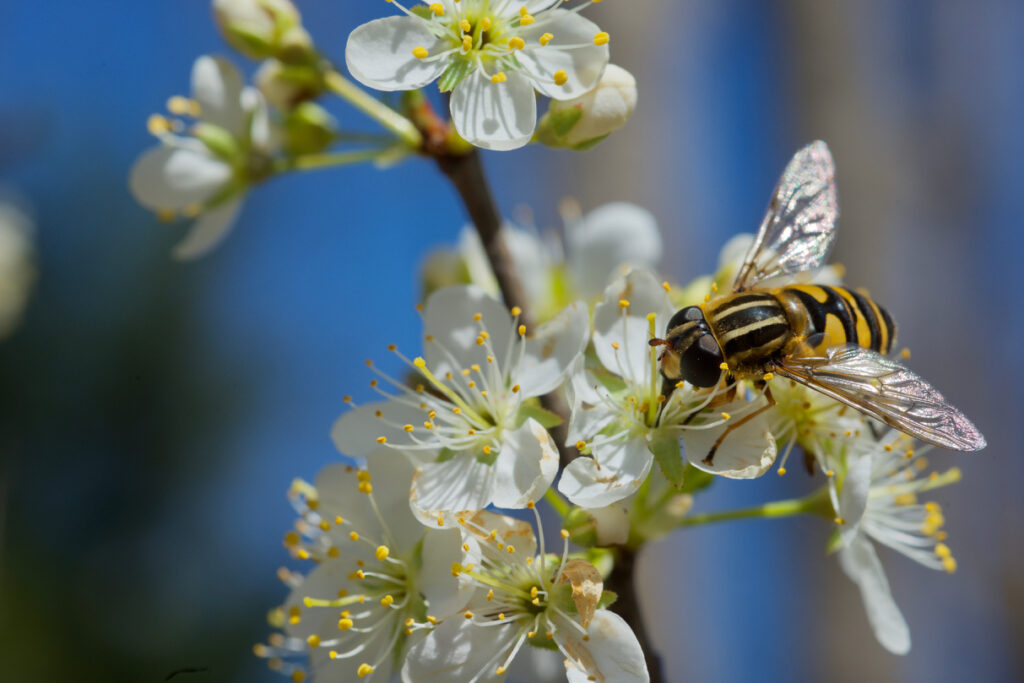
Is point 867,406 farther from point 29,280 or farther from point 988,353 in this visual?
point 988,353

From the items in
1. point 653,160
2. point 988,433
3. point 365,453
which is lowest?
point 988,433

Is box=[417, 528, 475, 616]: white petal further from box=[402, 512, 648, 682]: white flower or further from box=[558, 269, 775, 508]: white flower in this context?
box=[558, 269, 775, 508]: white flower

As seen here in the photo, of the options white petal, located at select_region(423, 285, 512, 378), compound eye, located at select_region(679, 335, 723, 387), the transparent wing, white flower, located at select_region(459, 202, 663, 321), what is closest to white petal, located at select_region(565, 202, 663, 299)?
white flower, located at select_region(459, 202, 663, 321)

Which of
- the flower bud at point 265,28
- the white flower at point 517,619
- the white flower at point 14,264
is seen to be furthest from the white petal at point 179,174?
the white flower at point 14,264

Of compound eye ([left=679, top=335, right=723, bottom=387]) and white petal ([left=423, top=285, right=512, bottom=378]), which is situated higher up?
white petal ([left=423, top=285, right=512, bottom=378])

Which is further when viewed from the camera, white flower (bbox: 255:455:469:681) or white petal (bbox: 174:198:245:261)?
white petal (bbox: 174:198:245:261)

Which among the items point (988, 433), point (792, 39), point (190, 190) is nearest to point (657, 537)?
point (190, 190)

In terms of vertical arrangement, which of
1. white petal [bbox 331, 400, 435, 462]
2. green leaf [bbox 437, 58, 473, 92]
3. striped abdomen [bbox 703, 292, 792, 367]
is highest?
green leaf [bbox 437, 58, 473, 92]
